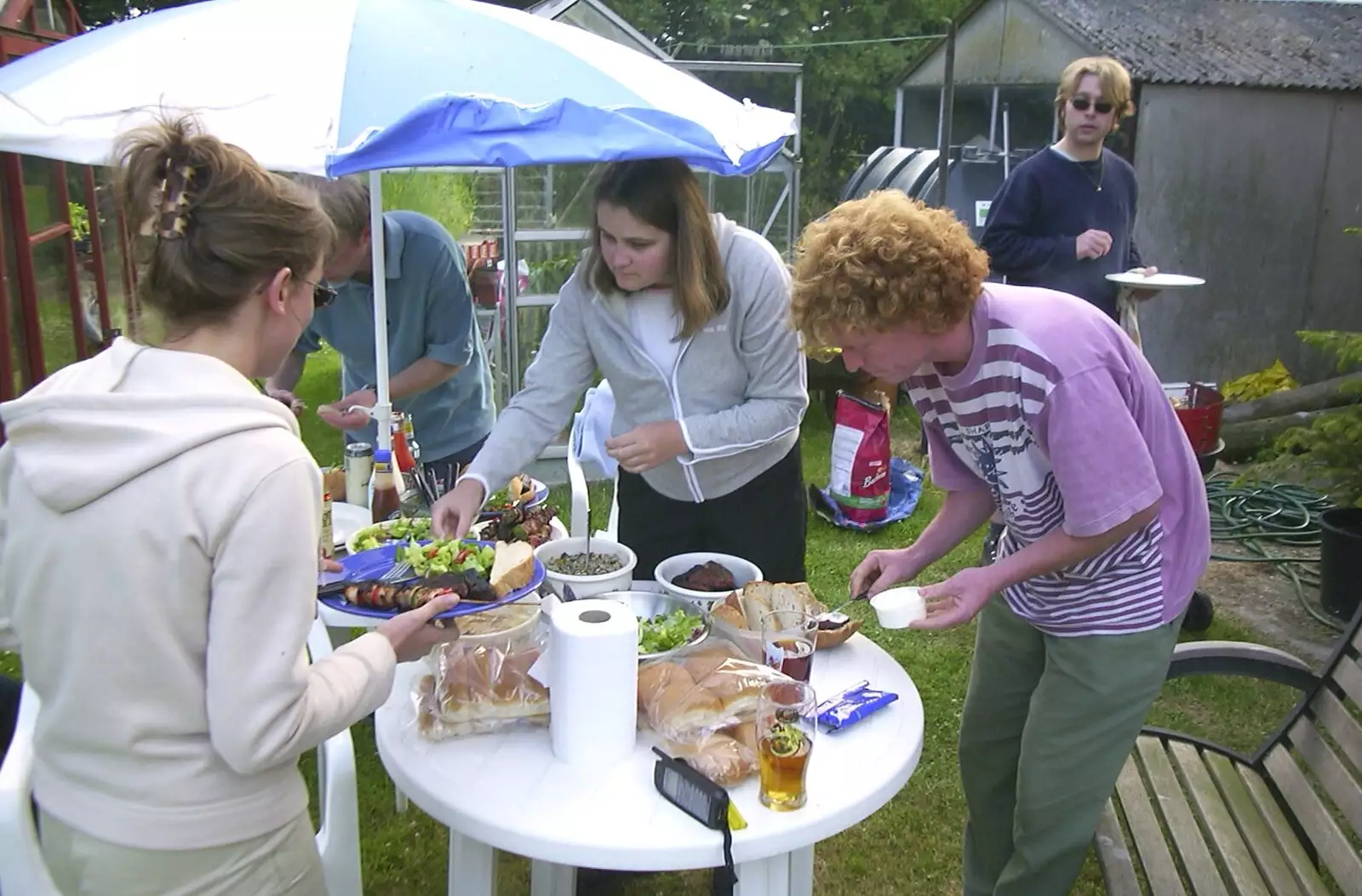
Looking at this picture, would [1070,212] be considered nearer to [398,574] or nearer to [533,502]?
[533,502]

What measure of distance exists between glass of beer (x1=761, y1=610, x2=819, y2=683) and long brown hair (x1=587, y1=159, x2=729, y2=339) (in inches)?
30.3

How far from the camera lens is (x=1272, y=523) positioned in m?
5.50

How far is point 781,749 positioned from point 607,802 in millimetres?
283

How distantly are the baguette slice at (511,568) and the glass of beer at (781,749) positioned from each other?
498mm

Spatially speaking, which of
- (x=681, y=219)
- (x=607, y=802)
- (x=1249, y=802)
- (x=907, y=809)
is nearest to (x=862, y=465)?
(x=907, y=809)

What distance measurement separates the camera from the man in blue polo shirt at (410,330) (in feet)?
10.1

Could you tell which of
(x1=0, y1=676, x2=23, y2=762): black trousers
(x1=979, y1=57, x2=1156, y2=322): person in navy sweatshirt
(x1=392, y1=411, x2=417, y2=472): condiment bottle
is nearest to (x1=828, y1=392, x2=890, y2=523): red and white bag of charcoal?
(x1=979, y1=57, x2=1156, y2=322): person in navy sweatshirt

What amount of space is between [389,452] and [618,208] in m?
0.97

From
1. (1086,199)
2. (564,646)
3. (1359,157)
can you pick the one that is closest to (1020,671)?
(564,646)

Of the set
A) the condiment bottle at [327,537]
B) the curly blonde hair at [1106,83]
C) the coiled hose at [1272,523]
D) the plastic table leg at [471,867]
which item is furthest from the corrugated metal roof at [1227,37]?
the plastic table leg at [471,867]

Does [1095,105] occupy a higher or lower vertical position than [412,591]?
higher

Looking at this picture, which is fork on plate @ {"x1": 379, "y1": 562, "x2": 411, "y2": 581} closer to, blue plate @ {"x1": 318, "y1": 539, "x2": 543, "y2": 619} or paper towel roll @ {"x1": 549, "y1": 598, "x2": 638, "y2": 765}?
blue plate @ {"x1": 318, "y1": 539, "x2": 543, "y2": 619}

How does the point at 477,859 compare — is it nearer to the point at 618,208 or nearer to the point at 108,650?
the point at 108,650

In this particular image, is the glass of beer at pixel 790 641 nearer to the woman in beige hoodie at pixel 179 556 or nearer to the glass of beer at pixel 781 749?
the glass of beer at pixel 781 749
